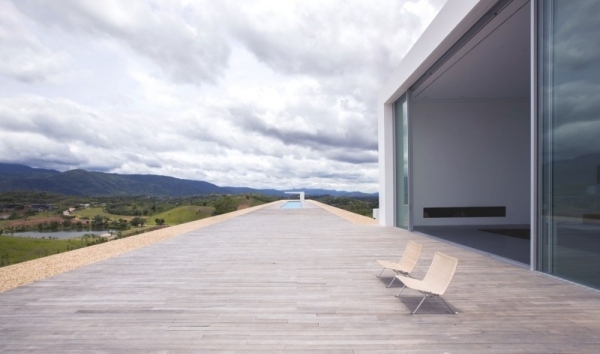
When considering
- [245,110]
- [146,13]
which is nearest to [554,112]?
[146,13]

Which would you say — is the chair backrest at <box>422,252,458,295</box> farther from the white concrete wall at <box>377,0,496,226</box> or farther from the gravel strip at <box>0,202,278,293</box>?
the gravel strip at <box>0,202,278,293</box>

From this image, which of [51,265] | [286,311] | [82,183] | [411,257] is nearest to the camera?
[286,311]

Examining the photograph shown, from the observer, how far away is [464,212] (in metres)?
12.0

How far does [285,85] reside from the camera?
1984cm

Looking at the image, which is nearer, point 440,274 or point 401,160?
point 440,274

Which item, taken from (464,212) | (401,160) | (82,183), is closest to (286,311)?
(401,160)

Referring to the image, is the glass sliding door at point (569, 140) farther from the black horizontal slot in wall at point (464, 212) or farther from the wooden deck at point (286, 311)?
the black horizontal slot in wall at point (464, 212)

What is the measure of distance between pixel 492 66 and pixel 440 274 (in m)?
7.08

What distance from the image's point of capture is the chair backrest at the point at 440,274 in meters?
3.56

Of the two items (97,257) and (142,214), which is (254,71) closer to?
(97,257)

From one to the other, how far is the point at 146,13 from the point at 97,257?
8380mm

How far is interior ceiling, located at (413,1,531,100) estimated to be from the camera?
6.45 m

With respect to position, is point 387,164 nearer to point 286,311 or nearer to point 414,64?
point 414,64

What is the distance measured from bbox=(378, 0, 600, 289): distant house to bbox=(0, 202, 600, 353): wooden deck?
46.4 inches
